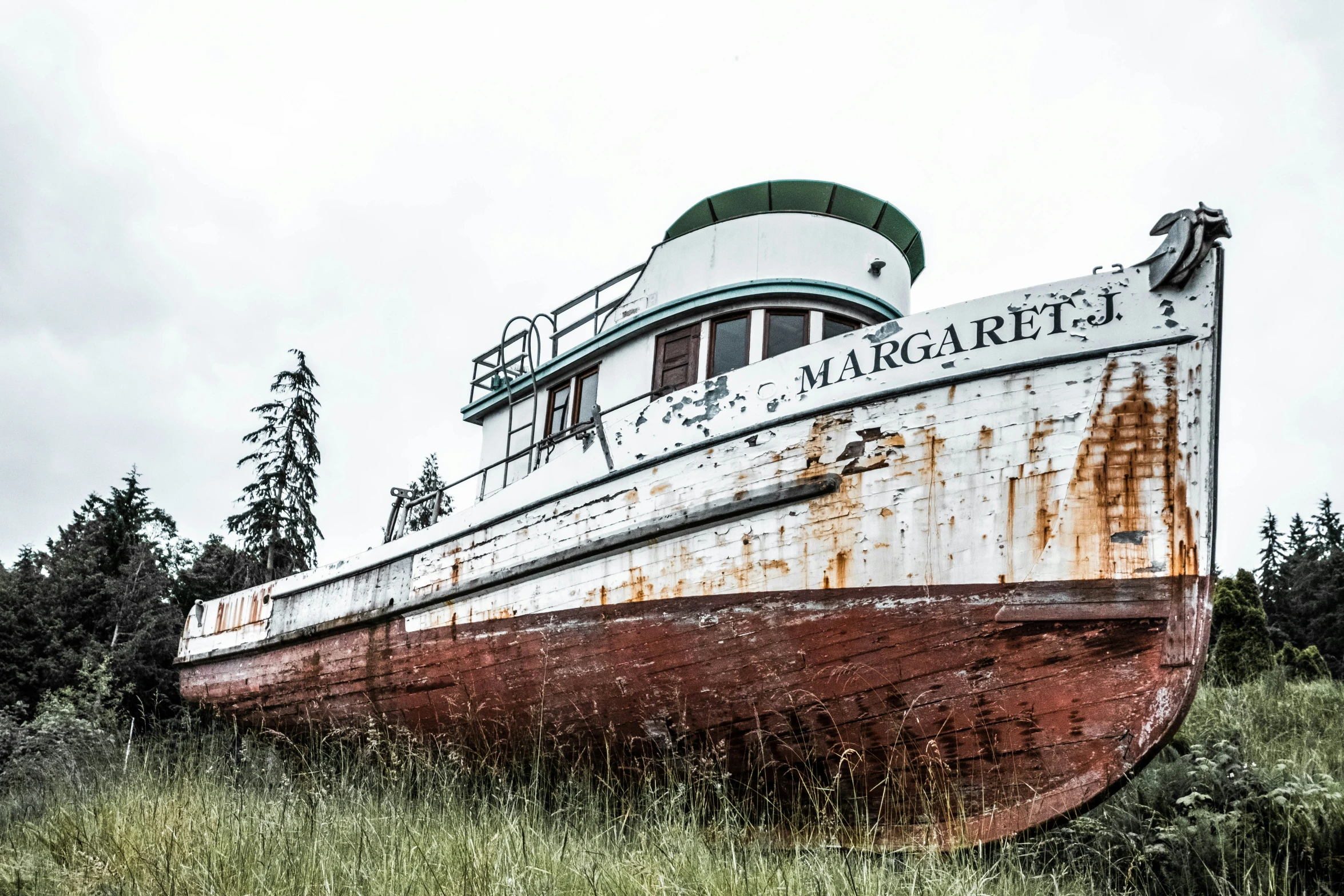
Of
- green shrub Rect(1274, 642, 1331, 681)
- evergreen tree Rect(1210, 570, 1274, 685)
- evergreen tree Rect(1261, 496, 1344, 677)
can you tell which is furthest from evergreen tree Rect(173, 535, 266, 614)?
evergreen tree Rect(1261, 496, 1344, 677)

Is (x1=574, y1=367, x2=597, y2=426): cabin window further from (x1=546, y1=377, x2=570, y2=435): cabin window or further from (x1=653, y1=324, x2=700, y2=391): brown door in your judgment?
(x1=653, y1=324, x2=700, y2=391): brown door

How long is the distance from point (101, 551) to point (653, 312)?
14.2m

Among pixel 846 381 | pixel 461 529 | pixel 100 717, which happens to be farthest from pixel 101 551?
pixel 846 381

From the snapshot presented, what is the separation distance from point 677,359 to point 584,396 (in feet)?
4.37

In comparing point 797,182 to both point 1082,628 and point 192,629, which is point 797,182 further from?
point 192,629

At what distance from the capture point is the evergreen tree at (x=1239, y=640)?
1138cm

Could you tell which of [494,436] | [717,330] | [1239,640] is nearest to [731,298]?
[717,330]

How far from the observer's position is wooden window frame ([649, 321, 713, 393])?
665 centimetres

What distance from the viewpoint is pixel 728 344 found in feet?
21.9

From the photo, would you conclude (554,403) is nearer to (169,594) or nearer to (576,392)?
(576,392)

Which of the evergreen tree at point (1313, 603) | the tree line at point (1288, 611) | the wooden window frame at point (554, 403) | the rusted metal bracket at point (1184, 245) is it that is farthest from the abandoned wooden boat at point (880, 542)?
the evergreen tree at point (1313, 603)

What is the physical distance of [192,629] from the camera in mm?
10773

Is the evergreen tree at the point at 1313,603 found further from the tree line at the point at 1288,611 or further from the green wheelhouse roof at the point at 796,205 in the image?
the green wheelhouse roof at the point at 796,205

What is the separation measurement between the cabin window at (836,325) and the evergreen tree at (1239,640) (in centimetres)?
770
